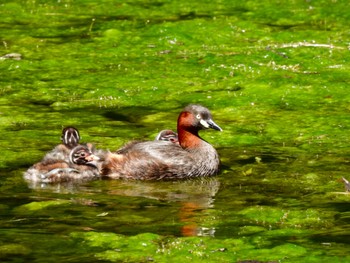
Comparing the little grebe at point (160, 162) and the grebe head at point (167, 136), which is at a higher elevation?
the grebe head at point (167, 136)

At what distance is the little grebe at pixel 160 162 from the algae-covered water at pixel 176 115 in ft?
0.80

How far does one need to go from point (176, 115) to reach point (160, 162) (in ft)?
15.0

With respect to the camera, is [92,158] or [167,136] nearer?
[92,158]

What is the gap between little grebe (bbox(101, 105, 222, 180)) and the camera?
17406mm

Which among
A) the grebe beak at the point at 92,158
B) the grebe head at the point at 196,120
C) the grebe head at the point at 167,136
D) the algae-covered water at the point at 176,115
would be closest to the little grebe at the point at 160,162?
the grebe beak at the point at 92,158

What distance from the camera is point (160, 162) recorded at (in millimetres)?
17375

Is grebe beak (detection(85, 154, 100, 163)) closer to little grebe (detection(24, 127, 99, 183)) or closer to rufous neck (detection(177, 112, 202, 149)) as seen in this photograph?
little grebe (detection(24, 127, 99, 183))

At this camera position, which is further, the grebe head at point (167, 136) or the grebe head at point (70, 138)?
the grebe head at point (167, 136)

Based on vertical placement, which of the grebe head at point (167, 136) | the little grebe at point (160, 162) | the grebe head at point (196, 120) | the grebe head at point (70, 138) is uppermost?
the grebe head at point (196, 120)

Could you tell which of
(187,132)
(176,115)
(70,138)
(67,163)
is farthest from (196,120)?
(176,115)

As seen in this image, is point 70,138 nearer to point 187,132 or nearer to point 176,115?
point 187,132

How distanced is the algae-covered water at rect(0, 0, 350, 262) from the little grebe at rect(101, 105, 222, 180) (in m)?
0.24

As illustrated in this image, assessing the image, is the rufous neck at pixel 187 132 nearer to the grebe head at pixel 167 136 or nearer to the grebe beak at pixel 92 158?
the grebe head at pixel 167 136

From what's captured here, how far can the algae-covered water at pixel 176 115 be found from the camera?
1347 cm
